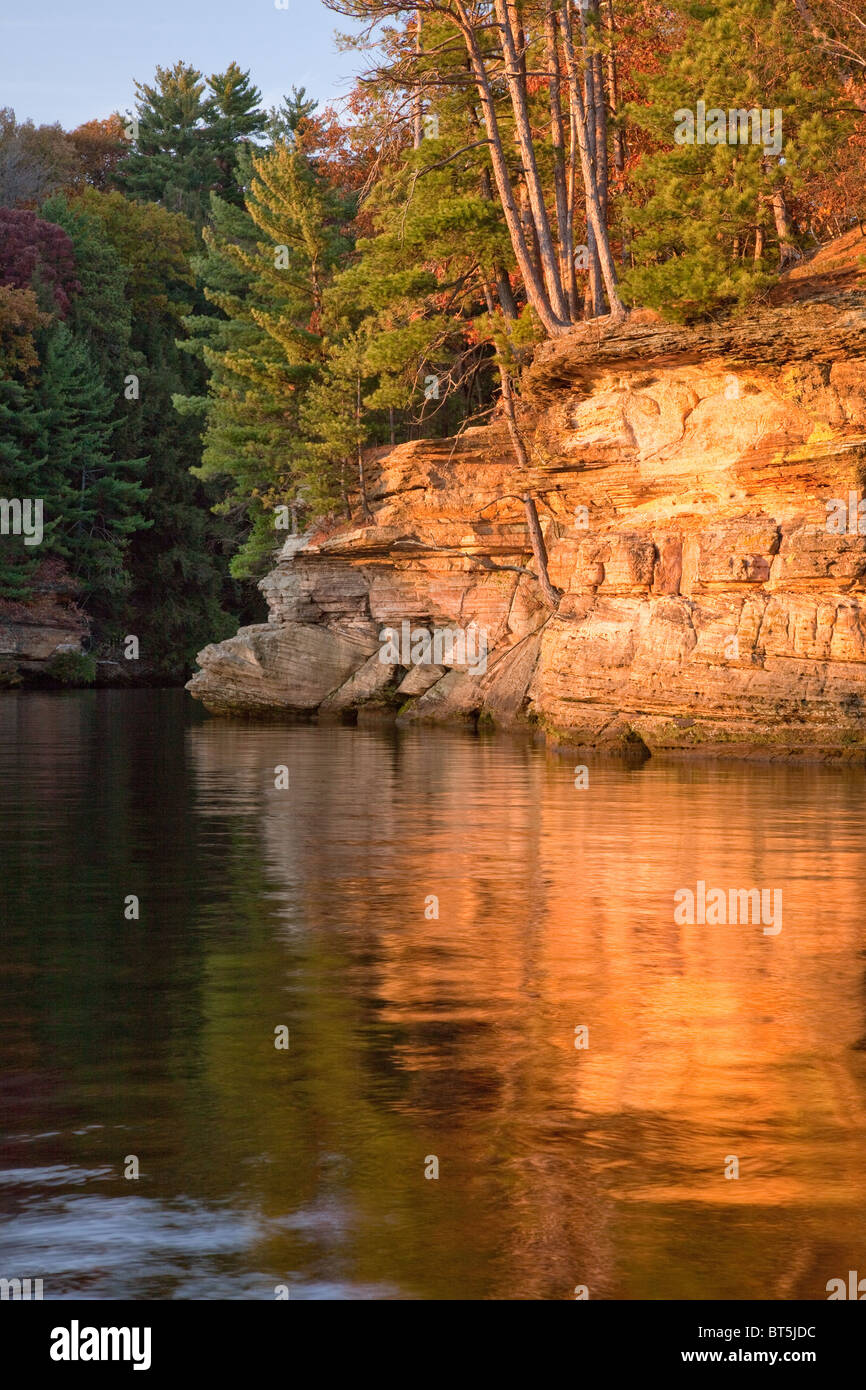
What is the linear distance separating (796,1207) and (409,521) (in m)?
34.6

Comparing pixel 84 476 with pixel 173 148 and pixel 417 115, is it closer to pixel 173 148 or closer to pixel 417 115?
pixel 173 148

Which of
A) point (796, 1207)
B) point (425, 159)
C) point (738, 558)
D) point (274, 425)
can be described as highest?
point (425, 159)

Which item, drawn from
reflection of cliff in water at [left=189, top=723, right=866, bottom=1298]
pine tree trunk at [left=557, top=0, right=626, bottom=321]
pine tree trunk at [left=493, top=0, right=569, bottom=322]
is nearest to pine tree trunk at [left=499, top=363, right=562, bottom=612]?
pine tree trunk at [left=493, top=0, right=569, bottom=322]

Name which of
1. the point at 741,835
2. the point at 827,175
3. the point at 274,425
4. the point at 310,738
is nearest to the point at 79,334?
the point at 274,425

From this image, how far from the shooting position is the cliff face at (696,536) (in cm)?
2677

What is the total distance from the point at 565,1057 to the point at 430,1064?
66cm

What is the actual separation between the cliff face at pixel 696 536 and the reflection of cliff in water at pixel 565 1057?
1043 cm

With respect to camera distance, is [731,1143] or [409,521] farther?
[409,521]

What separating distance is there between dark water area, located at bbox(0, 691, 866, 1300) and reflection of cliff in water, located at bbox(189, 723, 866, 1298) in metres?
0.02

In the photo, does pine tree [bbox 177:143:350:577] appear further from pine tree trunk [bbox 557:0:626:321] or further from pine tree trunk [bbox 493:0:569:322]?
pine tree trunk [bbox 557:0:626:321]

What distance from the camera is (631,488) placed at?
1235 inches

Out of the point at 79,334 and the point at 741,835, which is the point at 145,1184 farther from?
the point at 79,334

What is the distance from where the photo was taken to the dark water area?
5.38m

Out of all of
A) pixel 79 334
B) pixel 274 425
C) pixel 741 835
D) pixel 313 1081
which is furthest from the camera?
pixel 79 334
